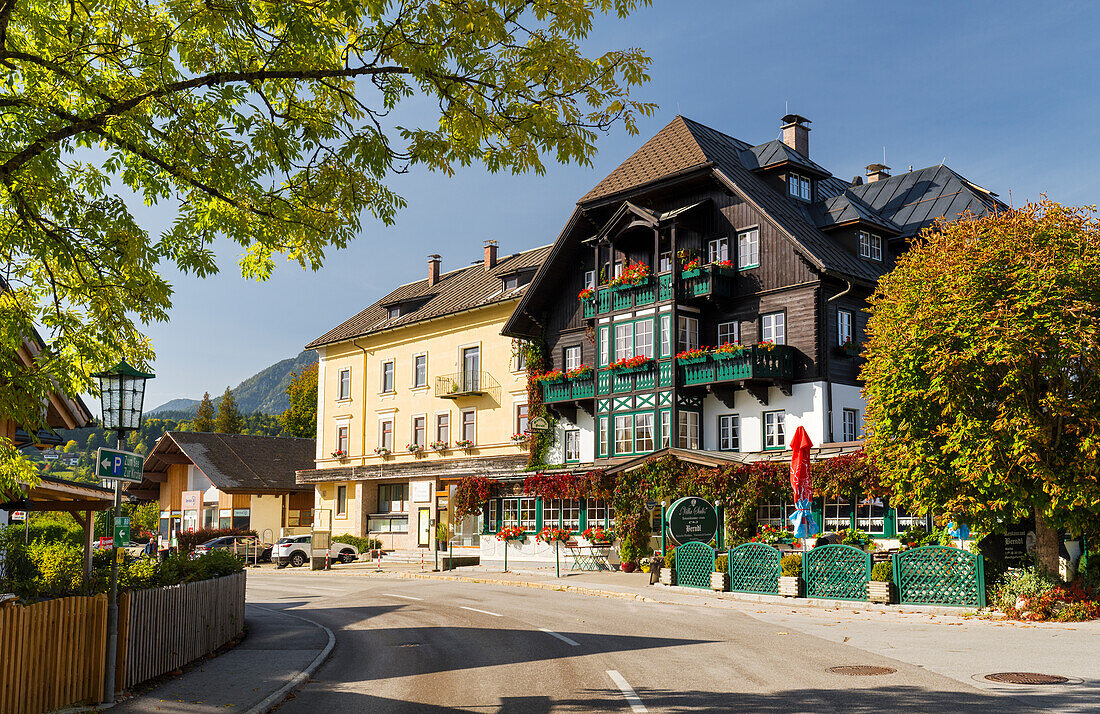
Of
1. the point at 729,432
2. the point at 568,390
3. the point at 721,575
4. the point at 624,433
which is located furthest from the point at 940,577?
the point at 568,390

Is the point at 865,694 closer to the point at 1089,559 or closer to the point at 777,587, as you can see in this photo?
the point at 1089,559

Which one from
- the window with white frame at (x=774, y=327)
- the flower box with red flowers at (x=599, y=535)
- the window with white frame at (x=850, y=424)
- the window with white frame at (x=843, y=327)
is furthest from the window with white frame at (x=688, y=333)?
the flower box with red flowers at (x=599, y=535)

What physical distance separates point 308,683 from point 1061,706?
8.90 metres

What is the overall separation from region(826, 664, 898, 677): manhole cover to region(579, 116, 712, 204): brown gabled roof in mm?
26199

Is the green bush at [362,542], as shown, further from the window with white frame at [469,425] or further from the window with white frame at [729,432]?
the window with white frame at [729,432]

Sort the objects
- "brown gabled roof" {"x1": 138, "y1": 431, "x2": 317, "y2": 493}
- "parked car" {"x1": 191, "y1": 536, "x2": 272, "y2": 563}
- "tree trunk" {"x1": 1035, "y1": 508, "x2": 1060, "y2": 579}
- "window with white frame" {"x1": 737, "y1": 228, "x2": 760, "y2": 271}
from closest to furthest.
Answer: "tree trunk" {"x1": 1035, "y1": 508, "x2": 1060, "y2": 579}
"window with white frame" {"x1": 737, "y1": 228, "x2": 760, "y2": 271}
"parked car" {"x1": 191, "y1": 536, "x2": 272, "y2": 563}
"brown gabled roof" {"x1": 138, "y1": 431, "x2": 317, "y2": 493}

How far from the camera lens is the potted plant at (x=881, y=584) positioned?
21.3 meters

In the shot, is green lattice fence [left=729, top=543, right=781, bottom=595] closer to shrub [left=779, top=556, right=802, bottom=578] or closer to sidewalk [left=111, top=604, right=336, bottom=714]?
shrub [left=779, top=556, right=802, bottom=578]

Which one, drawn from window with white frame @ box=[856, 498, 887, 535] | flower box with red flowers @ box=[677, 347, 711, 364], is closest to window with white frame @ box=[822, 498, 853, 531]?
window with white frame @ box=[856, 498, 887, 535]

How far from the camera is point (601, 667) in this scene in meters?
13.3

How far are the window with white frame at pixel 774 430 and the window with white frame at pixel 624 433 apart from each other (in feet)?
17.8

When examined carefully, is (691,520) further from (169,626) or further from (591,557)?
(169,626)

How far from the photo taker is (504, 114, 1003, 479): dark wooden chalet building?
33250mm

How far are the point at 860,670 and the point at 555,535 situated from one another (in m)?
25.7
